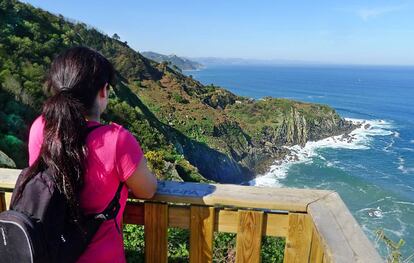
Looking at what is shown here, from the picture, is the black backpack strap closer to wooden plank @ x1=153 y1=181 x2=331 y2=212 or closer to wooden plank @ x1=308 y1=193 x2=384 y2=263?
wooden plank @ x1=153 y1=181 x2=331 y2=212

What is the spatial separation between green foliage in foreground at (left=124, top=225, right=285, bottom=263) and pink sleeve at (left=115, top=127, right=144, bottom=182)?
63.1 inches

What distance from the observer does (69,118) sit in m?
1.47

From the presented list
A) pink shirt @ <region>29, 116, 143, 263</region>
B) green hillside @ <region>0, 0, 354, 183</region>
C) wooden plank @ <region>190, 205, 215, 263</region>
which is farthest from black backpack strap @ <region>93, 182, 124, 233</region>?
green hillside @ <region>0, 0, 354, 183</region>

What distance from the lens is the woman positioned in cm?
147

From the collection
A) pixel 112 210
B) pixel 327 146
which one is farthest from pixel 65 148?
pixel 327 146

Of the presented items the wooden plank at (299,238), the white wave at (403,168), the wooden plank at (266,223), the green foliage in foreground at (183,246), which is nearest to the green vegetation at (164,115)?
the green foliage in foreground at (183,246)

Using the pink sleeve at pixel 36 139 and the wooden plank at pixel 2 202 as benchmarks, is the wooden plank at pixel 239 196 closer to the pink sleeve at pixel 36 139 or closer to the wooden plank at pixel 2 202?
the pink sleeve at pixel 36 139

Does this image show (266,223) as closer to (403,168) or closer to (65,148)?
(65,148)

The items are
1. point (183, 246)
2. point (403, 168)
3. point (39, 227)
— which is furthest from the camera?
point (403, 168)

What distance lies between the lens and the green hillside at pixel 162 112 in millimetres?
14125

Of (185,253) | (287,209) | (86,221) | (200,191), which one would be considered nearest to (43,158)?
(86,221)

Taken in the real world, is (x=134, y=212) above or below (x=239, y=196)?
below

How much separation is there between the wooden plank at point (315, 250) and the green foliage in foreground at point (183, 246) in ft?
4.79

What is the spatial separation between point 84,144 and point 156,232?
2.26ft
